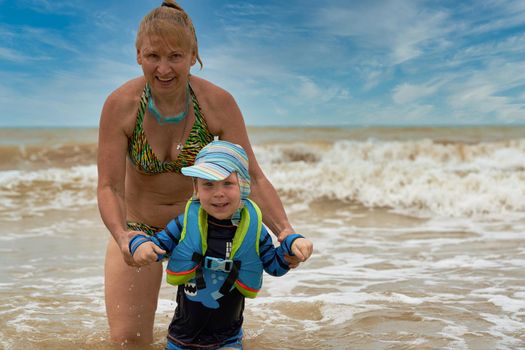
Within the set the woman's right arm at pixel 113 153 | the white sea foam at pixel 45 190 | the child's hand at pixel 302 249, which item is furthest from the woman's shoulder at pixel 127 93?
the white sea foam at pixel 45 190

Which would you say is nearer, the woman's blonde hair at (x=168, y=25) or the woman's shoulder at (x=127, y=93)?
the woman's blonde hair at (x=168, y=25)

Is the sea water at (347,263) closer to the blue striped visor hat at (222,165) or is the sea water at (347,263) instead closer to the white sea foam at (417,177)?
the white sea foam at (417,177)

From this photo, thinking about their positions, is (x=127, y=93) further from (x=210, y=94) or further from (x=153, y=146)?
(x=210, y=94)

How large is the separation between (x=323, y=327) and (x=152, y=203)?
60.4 inches

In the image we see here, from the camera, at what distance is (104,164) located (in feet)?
10.7

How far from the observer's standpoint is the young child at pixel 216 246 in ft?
9.13

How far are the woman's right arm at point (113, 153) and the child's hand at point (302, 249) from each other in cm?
99

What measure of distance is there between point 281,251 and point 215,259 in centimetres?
30

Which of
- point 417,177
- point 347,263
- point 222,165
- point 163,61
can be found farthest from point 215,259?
point 417,177

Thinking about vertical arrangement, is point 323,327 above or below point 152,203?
below

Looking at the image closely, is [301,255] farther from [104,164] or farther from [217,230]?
[104,164]

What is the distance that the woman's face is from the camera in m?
3.04

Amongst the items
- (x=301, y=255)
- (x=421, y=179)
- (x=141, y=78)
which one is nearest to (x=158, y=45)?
(x=141, y=78)

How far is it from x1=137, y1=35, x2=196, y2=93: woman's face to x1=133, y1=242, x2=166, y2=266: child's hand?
881 millimetres
